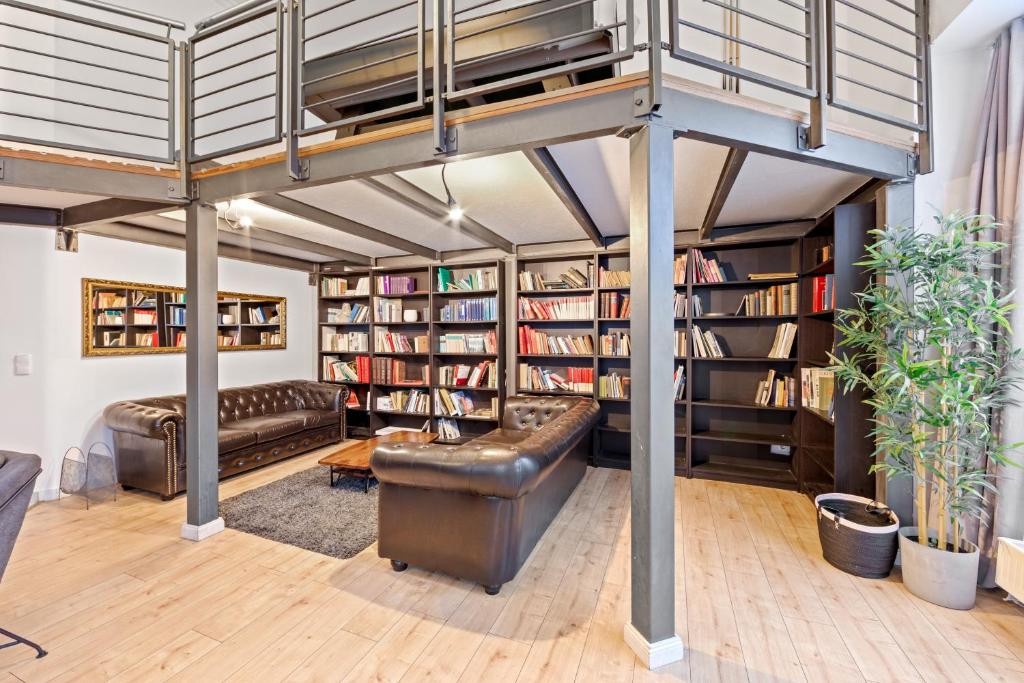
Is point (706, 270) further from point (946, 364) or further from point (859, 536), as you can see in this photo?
point (859, 536)

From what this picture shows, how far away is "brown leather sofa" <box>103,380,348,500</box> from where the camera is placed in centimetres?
337

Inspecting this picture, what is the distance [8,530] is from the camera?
1.64 meters

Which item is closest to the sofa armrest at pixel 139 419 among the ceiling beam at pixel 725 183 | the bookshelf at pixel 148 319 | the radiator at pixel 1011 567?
the bookshelf at pixel 148 319

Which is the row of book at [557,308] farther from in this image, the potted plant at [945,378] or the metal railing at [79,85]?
the metal railing at [79,85]

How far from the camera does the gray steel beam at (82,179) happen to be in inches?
91.4

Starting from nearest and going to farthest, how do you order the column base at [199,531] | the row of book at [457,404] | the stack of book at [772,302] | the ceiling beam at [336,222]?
the column base at [199,531], the ceiling beam at [336,222], the stack of book at [772,302], the row of book at [457,404]

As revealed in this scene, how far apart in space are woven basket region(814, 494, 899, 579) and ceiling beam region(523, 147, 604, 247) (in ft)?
7.93

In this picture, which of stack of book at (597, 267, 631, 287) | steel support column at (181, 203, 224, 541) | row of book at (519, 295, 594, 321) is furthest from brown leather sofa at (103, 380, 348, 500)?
stack of book at (597, 267, 631, 287)

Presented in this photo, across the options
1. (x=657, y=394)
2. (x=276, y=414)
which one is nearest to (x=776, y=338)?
(x=657, y=394)

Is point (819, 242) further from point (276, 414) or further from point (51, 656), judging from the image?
point (276, 414)

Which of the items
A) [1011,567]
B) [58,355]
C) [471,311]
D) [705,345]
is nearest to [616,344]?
[705,345]

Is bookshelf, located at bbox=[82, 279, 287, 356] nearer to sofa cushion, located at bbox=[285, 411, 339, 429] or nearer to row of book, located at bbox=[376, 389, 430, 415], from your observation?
sofa cushion, located at bbox=[285, 411, 339, 429]

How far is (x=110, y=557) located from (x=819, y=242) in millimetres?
5246

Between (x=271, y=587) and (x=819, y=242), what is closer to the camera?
(x=271, y=587)
